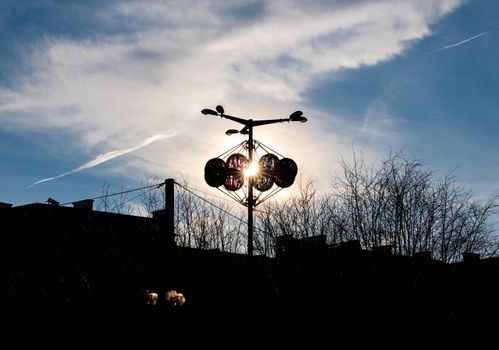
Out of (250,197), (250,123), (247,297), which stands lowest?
(247,297)

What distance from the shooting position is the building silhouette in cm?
1426

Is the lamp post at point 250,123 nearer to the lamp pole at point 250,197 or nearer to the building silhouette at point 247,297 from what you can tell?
the lamp pole at point 250,197

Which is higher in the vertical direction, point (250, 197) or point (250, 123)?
point (250, 123)

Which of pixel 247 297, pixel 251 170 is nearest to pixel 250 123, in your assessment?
pixel 251 170

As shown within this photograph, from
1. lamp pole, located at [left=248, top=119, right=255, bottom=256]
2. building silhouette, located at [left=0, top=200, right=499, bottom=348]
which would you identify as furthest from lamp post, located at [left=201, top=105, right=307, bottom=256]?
building silhouette, located at [left=0, top=200, right=499, bottom=348]

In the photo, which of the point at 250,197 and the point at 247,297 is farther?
the point at 247,297

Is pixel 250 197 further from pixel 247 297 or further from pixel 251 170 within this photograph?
pixel 247 297

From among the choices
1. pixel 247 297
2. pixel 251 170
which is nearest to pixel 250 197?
pixel 251 170

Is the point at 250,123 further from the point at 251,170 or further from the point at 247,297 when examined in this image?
the point at 247,297

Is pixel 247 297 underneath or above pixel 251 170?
underneath

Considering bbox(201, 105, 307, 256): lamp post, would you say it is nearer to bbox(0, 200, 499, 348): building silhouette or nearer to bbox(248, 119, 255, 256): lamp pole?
bbox(248, 119, 255, 256): lamp pole

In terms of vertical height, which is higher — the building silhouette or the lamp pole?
the lamp pole

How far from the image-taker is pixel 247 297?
16328mm

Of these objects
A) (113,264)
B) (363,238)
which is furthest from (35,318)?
(363,238)
